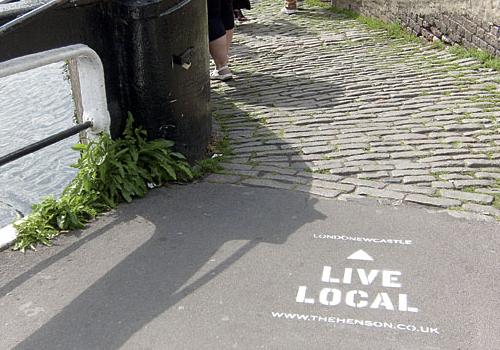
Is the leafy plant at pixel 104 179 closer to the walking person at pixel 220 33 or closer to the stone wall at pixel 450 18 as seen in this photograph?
the walking person at pixel 220 33

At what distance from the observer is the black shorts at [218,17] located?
328 inches

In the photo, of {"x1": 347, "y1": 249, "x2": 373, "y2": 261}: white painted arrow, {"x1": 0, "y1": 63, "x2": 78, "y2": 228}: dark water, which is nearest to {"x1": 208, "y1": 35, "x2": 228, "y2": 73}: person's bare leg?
{"x1": 0, "y1": 63, "x2": 78, "y2": 228}: dark water

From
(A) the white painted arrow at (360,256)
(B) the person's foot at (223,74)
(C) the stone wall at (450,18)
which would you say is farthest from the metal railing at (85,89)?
(C) the stone wall at (450,18)

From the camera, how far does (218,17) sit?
839 centimetres

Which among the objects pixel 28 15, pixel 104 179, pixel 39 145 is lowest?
pixel 104 179

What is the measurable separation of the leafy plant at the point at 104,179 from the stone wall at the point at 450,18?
5.00 m

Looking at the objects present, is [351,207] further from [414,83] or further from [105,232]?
[414,83]

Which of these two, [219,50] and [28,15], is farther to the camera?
[219,50]

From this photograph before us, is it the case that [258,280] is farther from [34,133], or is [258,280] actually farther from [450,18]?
[450,18]

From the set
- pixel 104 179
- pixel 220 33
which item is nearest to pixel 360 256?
pixel 104 179

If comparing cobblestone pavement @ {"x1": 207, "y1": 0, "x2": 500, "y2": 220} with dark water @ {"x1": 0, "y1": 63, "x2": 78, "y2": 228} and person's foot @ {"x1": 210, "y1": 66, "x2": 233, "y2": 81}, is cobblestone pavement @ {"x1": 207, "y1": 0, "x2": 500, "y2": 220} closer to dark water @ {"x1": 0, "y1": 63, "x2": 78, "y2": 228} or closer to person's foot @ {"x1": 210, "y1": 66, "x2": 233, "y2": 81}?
person's foot @ {"x1": 210, "y1": 66, "x2": 233, "y2": 81}

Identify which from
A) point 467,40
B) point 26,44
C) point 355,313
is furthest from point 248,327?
point 467,40

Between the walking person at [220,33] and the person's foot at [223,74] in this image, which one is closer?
the walking person at [220,33]

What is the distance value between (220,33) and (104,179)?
3.80 m
